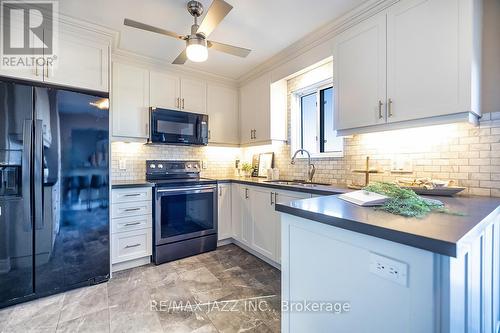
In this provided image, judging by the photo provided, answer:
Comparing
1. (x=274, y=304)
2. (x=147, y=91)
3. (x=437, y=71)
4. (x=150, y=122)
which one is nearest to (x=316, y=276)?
(x=274, y=304)

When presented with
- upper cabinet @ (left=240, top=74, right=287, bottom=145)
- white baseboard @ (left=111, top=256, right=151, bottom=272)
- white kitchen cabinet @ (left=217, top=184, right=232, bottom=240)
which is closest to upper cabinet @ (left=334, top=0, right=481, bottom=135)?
Answer: upper cabinet @ (left=240, top=74, right=287, bottom=145)

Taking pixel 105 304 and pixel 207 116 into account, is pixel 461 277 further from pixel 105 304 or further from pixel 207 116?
pixel 207 116

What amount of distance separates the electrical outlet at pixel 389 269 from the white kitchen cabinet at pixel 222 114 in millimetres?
2934

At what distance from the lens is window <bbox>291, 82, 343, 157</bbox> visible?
109 inches

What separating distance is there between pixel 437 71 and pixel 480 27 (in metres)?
0.41

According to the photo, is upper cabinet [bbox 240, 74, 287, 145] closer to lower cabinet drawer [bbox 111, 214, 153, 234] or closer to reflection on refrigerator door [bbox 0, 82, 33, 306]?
lower cabinet drawer [bbox 111, 214, 153, 234]

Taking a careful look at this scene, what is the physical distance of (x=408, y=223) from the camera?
0.83 m

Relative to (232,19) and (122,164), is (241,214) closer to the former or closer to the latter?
(122,164)

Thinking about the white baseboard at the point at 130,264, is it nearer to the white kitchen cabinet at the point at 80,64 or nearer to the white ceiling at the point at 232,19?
the white kitchen cabinet at the point at 80,64

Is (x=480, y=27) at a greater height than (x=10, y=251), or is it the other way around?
(x=480, y=27)

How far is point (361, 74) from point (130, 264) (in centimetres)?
305

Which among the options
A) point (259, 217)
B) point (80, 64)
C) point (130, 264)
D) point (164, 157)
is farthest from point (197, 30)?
point (130, 264)

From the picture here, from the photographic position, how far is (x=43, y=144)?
6.31 feet

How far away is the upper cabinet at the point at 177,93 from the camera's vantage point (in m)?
2.99
